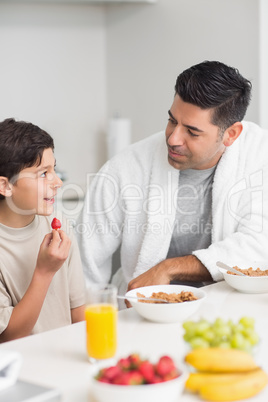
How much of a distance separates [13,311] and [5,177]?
15.2 inches

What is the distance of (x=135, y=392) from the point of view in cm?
91

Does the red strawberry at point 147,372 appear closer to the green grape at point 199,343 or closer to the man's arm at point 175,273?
the green grape at point 199,343

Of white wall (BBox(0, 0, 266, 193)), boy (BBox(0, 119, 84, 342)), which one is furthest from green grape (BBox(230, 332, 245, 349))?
white wall (BBox(0, 0, 266, 193))

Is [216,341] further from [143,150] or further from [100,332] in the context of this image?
[143,150]

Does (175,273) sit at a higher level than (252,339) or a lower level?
lower

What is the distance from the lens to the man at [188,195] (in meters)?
2.13

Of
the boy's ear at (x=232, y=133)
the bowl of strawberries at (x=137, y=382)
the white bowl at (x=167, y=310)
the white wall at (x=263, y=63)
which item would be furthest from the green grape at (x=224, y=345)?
the white wall at (x=263, y=63)

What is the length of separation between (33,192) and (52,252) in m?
0.24

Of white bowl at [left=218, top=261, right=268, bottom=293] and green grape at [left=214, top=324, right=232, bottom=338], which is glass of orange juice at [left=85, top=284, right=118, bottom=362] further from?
white bowl at [left=218, top=261, right=268, bottom=293]

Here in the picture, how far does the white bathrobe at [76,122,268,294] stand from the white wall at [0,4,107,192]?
58.6 inches

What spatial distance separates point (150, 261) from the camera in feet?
7.63

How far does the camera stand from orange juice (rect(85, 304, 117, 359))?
1.17 meters

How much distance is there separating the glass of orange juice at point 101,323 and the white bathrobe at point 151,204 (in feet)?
3.25

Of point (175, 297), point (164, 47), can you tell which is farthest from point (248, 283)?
point (164, 47)
